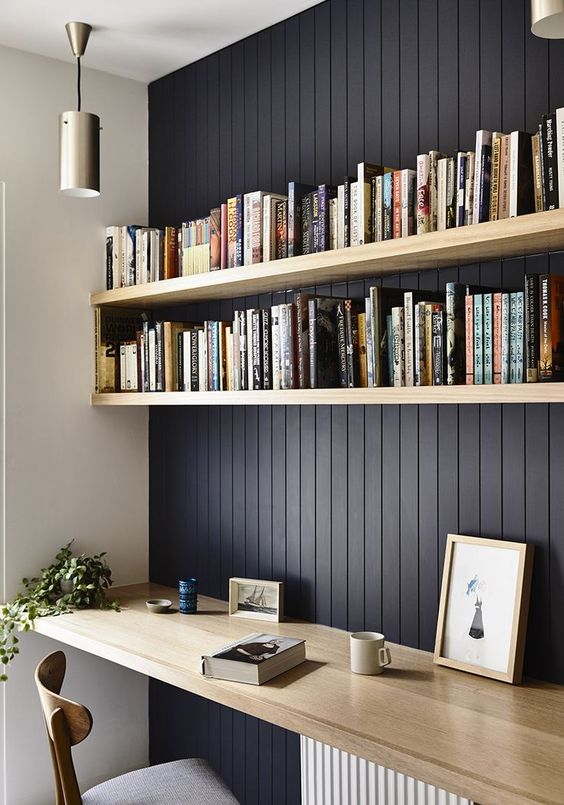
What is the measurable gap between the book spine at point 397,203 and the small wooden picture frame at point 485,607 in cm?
77

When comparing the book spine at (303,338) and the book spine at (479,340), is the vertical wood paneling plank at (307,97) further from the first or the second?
the book spine at (479,340)

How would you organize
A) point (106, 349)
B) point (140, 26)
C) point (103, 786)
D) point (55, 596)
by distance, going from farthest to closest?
point (106, 349), point (55, 596), point (140, 26), point (103, 786)

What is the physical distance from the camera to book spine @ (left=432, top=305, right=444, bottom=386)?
200 centimetres

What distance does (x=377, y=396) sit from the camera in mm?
2094

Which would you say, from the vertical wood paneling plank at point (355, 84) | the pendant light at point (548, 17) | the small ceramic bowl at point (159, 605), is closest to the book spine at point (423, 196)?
the vertical wood paneling plank at point (355, 84)

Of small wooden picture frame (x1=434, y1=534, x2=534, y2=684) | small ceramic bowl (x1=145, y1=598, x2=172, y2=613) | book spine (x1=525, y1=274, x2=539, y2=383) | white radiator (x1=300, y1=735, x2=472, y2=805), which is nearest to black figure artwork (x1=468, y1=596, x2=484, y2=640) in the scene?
small wooden picture frame (x1=434, y1=534, x2=534, y2=684)

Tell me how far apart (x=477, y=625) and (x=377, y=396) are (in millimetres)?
602

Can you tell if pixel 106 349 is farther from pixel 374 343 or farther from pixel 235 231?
pixel 374 343

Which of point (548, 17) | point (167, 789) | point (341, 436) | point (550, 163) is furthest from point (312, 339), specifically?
point (167, 789)

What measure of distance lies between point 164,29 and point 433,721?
7.21 ft

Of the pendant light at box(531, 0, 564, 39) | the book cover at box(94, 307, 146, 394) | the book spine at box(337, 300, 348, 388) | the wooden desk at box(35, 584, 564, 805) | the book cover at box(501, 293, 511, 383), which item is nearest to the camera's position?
the pendant light at box(531, 0, 564, 39)

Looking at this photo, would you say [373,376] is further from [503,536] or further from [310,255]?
[503,536]

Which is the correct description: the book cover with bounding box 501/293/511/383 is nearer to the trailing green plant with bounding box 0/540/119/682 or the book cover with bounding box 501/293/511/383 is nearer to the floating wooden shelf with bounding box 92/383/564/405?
the floating wooden shelf with bounding box 92/383/564/405

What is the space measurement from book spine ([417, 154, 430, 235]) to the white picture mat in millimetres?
787
